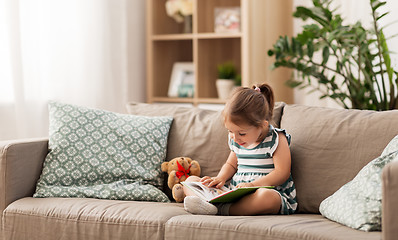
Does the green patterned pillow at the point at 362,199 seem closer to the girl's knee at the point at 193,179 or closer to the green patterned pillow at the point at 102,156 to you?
the girl's knee at the point at 193,179

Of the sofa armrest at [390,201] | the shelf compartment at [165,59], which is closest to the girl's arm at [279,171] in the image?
the sofa armrest at [390,201]

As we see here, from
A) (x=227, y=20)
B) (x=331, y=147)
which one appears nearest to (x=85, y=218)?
(x=331, y=147)

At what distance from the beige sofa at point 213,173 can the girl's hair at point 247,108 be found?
0.20 m

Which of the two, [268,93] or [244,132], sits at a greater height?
[268,93]

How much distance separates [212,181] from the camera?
2299 mm

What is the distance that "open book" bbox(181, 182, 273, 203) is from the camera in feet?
6.80

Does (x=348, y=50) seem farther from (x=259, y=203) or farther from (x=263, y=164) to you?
(x=259, y=203)

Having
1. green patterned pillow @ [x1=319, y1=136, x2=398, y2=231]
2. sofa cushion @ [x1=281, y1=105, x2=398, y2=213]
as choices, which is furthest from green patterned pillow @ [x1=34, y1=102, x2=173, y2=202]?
green patterned pillow @ [x1=319, y1=136, x2=398, y2=231]

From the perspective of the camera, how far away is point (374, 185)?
1.88 m

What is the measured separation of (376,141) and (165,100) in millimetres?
1987

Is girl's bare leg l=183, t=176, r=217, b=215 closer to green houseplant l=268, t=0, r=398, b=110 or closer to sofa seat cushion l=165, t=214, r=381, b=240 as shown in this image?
sofa seat cushion l=165, t=214, r=381, b=240

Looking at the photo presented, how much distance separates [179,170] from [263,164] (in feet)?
1.19

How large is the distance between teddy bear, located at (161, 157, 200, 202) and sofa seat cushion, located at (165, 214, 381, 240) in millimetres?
318

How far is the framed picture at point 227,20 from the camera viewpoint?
3705 mm
